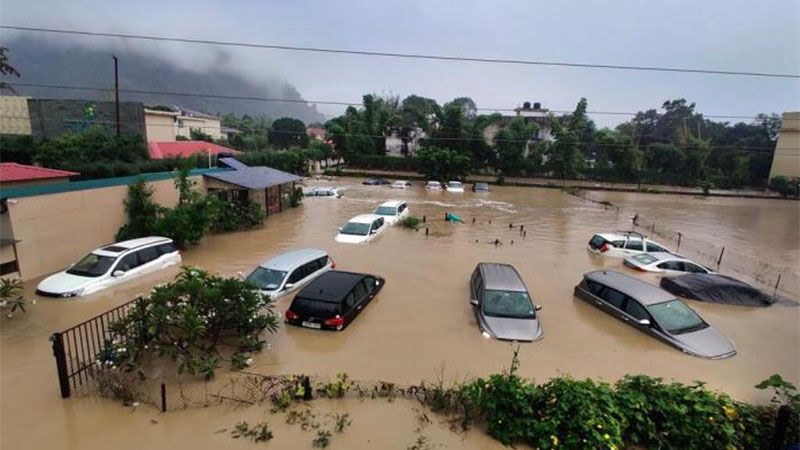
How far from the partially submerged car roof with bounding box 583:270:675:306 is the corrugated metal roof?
16.8m

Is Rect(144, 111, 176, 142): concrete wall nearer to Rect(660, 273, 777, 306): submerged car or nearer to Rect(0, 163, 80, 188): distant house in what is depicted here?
Rect(0, 163, 80, 188): distant house

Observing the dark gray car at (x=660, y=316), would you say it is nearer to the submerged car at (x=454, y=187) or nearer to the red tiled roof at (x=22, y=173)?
the red tiled roof at (x=22, y=173)

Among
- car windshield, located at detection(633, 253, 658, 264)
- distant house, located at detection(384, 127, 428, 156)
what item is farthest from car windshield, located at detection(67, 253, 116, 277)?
distant house, located at detection(384, 127, 428, 156)

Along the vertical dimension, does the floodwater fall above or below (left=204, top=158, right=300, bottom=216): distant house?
Answer: below

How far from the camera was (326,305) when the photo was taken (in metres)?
10.3

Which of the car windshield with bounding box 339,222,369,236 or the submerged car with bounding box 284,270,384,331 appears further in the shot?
the car windshield with bounding box 339,222,369,236

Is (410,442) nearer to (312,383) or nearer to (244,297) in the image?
(312,383)

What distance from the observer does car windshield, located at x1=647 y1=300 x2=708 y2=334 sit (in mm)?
10597

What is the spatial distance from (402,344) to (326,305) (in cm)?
208

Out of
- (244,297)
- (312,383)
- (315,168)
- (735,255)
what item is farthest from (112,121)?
(735,255)

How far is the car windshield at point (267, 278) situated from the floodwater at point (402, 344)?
1.92 feet

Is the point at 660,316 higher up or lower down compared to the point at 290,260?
lower down

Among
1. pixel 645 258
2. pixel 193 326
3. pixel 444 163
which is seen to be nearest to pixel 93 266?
pixel 193 326

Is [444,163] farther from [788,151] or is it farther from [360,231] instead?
[788,151]
